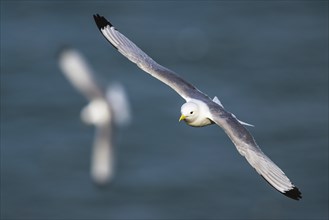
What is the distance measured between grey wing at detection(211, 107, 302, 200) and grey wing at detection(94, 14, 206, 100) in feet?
2.99

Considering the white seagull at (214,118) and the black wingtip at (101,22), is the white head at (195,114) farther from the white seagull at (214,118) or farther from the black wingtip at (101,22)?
the black wingtip at (101,22)

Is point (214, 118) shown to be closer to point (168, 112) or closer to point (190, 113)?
point (190, 113)

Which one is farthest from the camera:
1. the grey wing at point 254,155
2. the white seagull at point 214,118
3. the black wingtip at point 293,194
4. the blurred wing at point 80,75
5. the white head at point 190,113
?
the blurred wing at point 80,75

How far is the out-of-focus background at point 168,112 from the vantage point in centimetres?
2605

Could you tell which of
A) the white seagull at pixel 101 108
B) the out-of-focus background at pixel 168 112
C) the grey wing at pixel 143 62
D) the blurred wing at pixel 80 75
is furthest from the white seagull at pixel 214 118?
the out-of-focus background at pixel 168 112

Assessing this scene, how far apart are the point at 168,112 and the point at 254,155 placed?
15.2m

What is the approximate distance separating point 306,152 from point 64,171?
692cm

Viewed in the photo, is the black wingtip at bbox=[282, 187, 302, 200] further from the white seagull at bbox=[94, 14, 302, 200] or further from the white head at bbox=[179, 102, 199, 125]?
the white head at bbox=[179, 102, 199, 125]

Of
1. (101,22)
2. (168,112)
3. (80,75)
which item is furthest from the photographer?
(168,112)

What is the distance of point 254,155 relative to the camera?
12.9 m

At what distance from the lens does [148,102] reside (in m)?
28.4

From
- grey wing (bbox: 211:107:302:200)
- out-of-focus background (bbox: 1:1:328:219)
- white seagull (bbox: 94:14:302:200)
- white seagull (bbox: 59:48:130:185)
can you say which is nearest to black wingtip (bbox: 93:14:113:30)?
white seagull (bbox: 94:14:302:200)

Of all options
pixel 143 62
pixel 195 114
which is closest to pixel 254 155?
pixel 195 114

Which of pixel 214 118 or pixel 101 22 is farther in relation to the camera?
pixel 101 22
